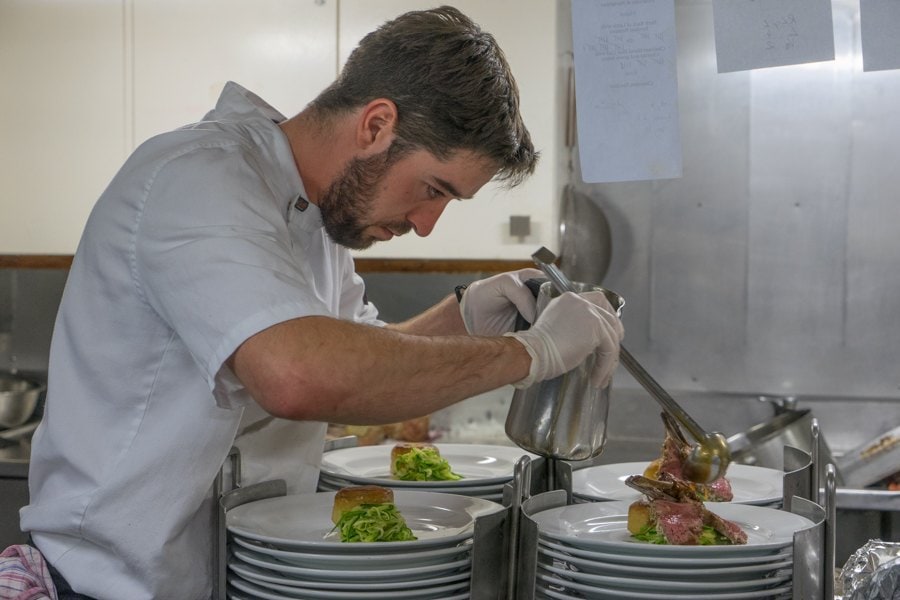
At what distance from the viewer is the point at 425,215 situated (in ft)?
4.70

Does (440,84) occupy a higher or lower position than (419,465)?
higher

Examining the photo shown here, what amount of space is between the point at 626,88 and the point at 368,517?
2.11ft

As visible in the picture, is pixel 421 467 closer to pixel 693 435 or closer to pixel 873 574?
pixel 693 435

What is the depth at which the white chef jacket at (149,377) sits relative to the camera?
1157 millimetres

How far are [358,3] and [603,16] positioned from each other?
1.88 m

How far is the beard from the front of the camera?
137 cm

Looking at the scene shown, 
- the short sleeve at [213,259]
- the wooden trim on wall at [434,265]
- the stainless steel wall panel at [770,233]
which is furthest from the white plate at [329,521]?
the stainless steel wall panel at [770,233]

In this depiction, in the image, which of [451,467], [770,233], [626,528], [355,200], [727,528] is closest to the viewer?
[727,528]

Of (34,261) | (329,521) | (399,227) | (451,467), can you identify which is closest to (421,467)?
(451,467)

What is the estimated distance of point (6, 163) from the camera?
331 cm

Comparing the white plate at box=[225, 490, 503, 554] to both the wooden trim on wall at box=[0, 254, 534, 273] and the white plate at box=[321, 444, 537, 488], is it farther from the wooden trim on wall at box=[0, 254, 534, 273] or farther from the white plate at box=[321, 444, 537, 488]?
the wooden trim on wall at box=[0, 254, 534, 273]

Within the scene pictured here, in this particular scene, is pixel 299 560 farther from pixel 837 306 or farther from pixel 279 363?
pixel 837 306

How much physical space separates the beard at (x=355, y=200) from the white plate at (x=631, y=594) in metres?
0.54

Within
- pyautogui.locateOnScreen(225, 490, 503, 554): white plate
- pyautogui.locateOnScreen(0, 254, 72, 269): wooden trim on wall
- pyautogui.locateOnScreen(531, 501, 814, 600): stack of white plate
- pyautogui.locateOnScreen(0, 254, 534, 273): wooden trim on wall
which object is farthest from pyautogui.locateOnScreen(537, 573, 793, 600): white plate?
pyautogui.locateOnScreen(0, 254, 72, 269): wooden trim on wall
